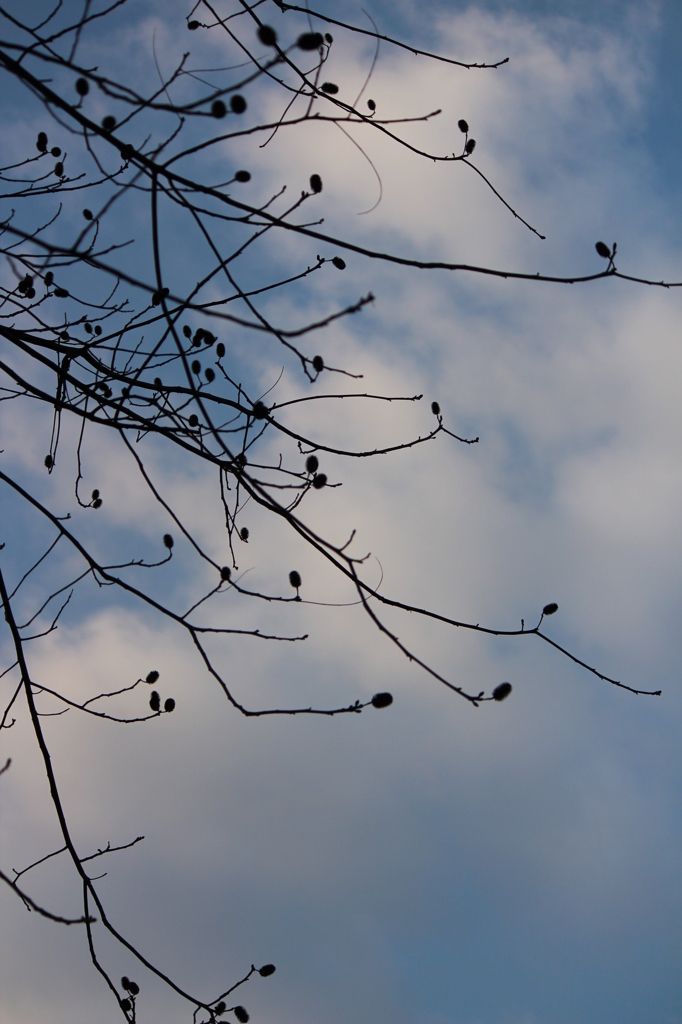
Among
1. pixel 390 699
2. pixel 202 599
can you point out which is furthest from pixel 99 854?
pixel 390 699

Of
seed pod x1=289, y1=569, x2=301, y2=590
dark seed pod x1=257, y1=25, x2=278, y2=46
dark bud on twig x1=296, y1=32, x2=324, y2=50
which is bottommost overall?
seed pod x1=289, y1=569, x2=301, y2=590

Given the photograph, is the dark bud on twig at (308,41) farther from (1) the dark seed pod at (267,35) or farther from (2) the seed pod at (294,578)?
(2) the seed pod at (294,578)

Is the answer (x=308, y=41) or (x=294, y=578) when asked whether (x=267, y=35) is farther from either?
(x=294, y=578)

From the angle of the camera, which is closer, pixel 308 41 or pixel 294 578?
pixel 308 41

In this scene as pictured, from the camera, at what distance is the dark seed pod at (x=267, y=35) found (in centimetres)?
190

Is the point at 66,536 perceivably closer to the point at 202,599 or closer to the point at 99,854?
the point at 202,599

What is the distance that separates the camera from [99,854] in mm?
3338

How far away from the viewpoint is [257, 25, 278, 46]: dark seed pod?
1.90 m

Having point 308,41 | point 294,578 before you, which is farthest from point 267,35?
point 294,578

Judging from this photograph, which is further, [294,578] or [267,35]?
[294,578]

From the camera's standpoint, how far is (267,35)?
6.25ft

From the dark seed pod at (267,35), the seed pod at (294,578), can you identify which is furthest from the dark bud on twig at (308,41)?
the seed pod at (294,578)

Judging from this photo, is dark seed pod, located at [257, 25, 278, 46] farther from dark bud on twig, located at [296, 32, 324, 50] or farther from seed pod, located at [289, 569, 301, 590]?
seed pod, located at [289, 569, 301, 590]

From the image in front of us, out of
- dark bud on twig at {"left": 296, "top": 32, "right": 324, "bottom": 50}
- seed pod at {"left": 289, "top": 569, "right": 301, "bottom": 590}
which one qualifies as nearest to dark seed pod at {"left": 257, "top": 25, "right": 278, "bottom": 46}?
dark bud on twig at {"left": 296, "top": 32, "right": 324, "bottom": 50}
